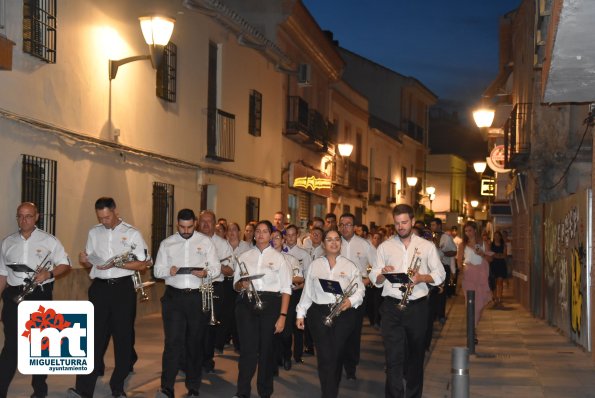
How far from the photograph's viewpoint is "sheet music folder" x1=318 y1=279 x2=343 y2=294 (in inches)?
402

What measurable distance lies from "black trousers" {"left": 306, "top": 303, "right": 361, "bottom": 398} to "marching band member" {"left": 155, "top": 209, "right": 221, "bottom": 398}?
A: 1.28m

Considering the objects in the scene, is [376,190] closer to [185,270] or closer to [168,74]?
[168,74]

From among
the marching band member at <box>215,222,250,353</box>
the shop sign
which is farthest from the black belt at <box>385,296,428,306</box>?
the shop sign

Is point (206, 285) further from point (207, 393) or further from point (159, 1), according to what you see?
point (159, 1)

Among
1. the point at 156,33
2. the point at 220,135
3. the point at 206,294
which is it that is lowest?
the point at 206,294

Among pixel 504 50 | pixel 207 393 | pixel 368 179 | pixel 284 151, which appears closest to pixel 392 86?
pixel 368 179

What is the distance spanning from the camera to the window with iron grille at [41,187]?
1430 centimetres

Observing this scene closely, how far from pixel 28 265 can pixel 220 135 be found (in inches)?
524

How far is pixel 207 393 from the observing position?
1142 cm

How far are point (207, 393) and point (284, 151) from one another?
62.6ft

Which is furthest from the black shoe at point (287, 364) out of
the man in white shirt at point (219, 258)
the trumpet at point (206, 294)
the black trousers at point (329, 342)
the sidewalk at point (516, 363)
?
the black trousers at point (329, 342)

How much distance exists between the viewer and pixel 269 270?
430 inches

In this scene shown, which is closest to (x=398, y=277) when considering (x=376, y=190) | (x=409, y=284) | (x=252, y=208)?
(x=409, y=284)

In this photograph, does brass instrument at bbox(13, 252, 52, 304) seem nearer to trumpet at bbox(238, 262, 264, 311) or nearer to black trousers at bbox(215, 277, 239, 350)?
trumpet at bbox(238, 262, 264, 311)
